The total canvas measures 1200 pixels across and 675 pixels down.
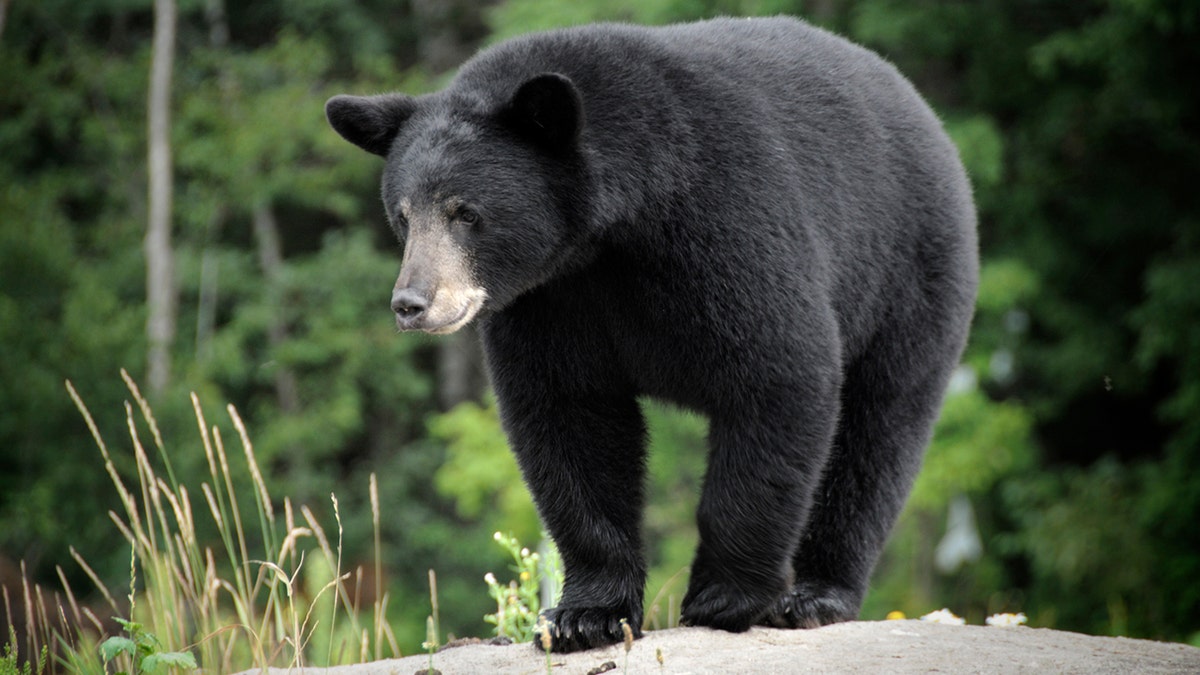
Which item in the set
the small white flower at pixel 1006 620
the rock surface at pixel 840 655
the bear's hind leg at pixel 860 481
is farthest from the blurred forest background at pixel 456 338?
the rock surface at pixel 840 655

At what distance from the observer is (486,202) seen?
4289mm

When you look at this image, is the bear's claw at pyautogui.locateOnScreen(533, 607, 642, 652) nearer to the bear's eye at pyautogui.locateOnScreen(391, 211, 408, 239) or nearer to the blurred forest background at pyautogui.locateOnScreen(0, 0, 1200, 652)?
the bear's eye at pyautogui.locateOnScreen(391, 211, 408, 239)

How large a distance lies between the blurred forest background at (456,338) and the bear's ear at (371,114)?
16.5 feet

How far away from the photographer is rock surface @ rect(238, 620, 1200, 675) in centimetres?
405

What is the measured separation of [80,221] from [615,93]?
21453mm

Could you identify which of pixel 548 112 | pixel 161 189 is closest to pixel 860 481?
pixel 548 112

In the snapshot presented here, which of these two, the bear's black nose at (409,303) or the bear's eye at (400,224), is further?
the bear's eye at (400,224)

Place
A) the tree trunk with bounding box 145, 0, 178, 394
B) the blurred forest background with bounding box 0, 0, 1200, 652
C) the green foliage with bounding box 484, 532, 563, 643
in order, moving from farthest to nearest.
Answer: the tree trunk with bounding box 145, 0, 178, 394 < the blurred forest background with bounding box 0, 0, 1200, 652 < the green foliage with bounding box 484, 532, 563, 643

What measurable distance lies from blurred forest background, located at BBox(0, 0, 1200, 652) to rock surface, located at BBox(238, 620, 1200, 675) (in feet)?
10.4

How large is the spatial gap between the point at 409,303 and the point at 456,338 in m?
15.9

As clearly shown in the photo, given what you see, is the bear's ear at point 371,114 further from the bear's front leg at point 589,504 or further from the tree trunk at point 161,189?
the tree trunk at point 161,189

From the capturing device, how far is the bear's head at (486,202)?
4.23 metres

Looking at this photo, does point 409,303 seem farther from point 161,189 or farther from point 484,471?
point 161,189

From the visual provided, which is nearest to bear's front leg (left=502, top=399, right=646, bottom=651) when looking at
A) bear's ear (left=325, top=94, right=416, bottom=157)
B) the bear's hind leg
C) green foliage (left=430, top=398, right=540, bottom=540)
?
the bear's hind leg
